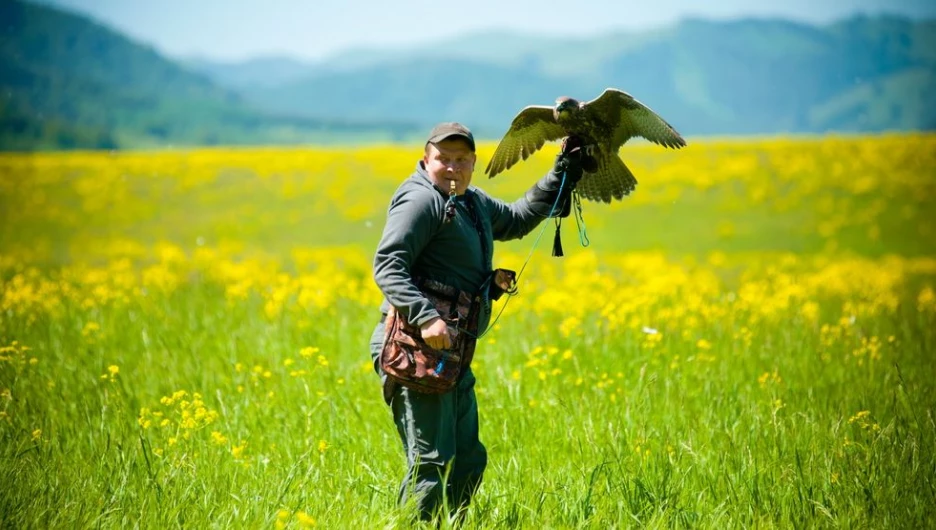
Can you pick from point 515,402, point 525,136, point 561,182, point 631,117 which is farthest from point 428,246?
point 515,402

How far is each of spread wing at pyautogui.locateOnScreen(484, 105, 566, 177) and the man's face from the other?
65 centimetres

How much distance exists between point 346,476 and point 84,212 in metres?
22.2

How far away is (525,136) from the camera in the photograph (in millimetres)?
4367

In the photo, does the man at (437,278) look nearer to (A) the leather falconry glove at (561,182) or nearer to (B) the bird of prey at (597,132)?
(A) the leather falconry glove at (561,182)

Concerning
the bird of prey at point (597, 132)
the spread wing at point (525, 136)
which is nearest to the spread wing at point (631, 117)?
the bird of prey at point (597, 132)

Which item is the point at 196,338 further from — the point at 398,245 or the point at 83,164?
the point at 83,164

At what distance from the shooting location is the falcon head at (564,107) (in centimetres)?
392

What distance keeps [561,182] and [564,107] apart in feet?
1.17

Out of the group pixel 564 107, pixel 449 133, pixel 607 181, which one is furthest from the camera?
pixel 607 181

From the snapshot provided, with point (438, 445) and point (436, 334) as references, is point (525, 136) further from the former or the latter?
point (438, 445)

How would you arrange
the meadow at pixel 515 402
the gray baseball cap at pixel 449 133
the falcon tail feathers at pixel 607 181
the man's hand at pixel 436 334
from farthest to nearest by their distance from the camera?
the falcon tail feathers at pixel 607 181, the meadow at pixel 515 402, the gray baseball cap at pixel 449 133, the man's hand at pixel 436 334

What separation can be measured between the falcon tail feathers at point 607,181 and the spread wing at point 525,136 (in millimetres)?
271

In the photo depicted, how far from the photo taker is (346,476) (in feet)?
13.8

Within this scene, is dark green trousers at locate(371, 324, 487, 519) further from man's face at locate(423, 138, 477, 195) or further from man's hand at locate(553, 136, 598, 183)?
man's hand at locate(553, 136, 598, 183)
